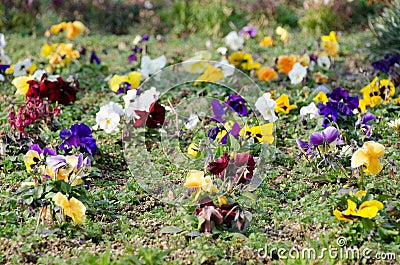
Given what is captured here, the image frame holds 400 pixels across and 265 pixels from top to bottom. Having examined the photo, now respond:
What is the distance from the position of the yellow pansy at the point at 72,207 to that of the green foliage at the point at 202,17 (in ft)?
14.7

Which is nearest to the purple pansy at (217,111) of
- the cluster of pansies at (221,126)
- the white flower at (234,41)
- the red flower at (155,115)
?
the cluster of pansies at (221,126)

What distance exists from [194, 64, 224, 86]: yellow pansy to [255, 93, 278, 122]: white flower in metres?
0.59

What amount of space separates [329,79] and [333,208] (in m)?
2.38

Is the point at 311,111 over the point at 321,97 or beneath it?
beneath

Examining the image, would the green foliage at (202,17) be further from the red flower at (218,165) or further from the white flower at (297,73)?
the red flower at (218,165)

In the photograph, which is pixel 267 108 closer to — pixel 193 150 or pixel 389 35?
pixel 193 150

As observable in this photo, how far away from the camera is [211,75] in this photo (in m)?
5.20

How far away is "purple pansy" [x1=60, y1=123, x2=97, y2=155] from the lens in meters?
3.96

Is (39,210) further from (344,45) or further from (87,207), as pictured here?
(344,45)

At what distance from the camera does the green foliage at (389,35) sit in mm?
5918

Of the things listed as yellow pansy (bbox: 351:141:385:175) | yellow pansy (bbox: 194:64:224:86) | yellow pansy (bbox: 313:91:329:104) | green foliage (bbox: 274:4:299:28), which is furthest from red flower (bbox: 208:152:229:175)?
green foliage (bbox: 274:4:299:28)

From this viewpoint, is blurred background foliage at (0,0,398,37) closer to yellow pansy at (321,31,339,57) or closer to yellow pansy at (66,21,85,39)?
yellow pansy at (66,21,85,39)

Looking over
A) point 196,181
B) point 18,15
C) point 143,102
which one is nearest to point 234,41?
point 143,102

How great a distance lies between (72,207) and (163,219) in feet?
1.82
